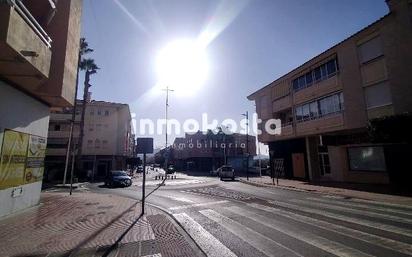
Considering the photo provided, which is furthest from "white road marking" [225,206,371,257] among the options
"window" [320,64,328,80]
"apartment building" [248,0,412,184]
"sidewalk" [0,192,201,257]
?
"window" [320,64,328,80]

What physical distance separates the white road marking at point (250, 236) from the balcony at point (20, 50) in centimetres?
797

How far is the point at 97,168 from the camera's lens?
162ft

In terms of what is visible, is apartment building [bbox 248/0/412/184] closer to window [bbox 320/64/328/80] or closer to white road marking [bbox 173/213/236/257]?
window [bbox 320/64/328/80]

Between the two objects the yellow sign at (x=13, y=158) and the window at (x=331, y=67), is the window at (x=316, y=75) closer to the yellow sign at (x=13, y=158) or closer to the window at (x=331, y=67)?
the window at (x=331, y=67)

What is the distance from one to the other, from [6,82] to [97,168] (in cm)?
4253

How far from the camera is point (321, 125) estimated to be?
24.7 m

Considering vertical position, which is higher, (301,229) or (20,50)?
(20,50)

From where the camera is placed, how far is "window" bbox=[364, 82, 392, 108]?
19000 millimetres

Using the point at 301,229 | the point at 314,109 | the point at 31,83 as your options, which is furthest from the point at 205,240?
the point at 314,109

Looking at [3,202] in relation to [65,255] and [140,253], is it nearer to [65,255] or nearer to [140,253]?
[65,255]

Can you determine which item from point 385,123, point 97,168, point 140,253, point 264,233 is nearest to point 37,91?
point 140,253

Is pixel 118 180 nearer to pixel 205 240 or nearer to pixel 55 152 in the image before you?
pixel 205 240

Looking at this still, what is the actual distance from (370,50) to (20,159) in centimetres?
2312

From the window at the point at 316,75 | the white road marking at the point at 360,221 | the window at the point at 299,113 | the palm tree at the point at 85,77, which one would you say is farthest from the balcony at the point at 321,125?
the palm tree at the point at 85,77
